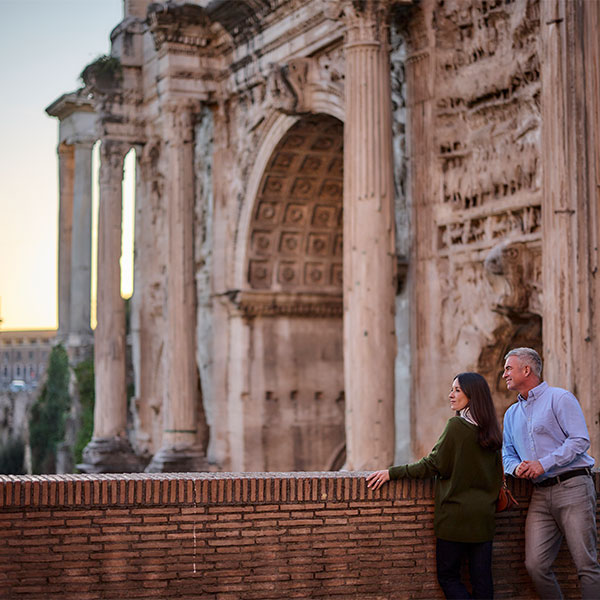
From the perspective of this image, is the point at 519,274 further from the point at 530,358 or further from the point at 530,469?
the point at 530,469

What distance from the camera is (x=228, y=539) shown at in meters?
7.44

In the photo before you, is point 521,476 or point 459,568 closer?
point 521,476

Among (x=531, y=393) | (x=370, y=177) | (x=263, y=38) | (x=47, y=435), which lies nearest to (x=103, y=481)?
(x=531, y=393)

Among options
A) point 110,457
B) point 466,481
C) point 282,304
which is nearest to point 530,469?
point 466,481

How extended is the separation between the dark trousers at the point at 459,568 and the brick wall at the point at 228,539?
1.25 ft

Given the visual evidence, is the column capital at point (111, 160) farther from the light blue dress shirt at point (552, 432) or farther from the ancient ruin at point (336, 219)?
the light blue dress shirt at point (552, 432)

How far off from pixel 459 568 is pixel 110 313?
16.0 meters

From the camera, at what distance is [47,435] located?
32.1 m

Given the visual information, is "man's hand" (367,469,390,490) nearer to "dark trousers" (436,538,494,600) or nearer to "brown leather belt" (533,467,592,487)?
"dark trousers" (436,538,494,600)

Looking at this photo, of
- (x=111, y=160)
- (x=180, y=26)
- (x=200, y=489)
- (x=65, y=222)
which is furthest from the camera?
(x=65, y=222)

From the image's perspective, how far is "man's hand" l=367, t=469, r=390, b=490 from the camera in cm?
744

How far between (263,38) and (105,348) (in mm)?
6603

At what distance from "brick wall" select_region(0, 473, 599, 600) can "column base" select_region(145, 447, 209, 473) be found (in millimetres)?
12450

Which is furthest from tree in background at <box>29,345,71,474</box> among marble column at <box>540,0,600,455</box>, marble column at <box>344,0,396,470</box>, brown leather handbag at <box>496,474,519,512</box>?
brown leather handbag at <box>496,474,519,512</box>
